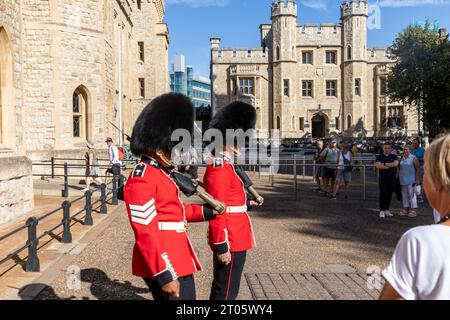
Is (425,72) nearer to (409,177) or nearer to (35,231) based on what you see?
(409,177)

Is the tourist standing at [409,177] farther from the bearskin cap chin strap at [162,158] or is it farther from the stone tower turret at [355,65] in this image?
the stone tower turret at [355,65]

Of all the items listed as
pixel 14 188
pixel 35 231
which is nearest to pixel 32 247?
pixel 35 231

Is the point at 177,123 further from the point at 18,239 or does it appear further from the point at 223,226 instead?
the point at 18,239

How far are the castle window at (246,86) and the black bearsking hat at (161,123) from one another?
45169 millimetres

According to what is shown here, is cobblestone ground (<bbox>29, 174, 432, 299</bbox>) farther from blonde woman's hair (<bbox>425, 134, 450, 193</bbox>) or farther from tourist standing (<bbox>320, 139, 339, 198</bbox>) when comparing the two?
blonde woman's hair (<bbox>425, 134, 450, 193</bbox>)

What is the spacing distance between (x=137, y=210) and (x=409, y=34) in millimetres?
27202

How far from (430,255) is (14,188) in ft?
30.2

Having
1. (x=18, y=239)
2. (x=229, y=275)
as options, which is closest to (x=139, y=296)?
(x=229, y=275)

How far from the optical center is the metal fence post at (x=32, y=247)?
5.52 metres

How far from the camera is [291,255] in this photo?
672 centimetres

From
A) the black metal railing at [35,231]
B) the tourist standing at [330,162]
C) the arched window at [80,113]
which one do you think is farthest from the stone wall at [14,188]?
the tourist standing at [330,162]

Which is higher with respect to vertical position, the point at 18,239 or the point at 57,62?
the point at 57,62

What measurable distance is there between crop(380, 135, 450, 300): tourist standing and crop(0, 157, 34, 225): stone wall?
8572 mm
